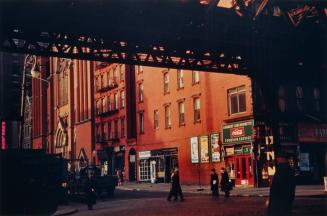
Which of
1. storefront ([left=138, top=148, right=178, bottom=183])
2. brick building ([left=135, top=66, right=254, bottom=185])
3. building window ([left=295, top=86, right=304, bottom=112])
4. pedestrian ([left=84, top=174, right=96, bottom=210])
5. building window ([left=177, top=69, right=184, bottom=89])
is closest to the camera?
pedestrian ([left=84, top=174, right=96, bottom=210])

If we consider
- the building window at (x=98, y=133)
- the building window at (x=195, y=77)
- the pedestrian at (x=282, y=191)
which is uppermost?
the building window at (x=195, y=77)

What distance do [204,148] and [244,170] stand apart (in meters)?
5.75

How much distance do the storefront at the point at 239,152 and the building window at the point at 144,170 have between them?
47.4 feet

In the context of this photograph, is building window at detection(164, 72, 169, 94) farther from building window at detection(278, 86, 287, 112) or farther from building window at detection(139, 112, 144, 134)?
building window at detection(278, 86, 287, 112)

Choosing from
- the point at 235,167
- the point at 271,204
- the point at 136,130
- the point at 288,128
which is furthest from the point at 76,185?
the point at 136,130

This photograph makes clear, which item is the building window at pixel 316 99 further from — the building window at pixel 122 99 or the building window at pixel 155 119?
the building window at pixel 122 99

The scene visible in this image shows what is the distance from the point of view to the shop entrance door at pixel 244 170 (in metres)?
36.4

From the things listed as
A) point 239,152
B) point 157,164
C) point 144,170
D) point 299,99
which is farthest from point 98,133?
point 299,99

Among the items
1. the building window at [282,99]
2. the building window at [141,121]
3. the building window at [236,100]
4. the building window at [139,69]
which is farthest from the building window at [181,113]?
the building window at [282,99]

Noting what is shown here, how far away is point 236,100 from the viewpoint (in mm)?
38188

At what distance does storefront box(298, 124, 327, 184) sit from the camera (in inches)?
1457

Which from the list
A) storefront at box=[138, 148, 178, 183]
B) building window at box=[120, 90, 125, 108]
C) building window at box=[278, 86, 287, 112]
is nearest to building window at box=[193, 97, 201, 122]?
storefront at box=[138, 148, 178, 183]

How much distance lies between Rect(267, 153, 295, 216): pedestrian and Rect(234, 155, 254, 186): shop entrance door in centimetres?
2824

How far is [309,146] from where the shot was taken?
1490 inches
